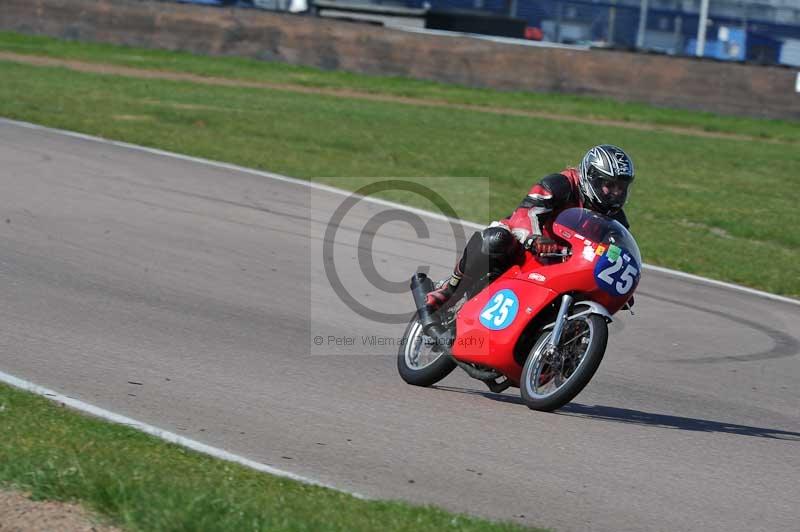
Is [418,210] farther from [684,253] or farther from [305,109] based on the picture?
[305,109]

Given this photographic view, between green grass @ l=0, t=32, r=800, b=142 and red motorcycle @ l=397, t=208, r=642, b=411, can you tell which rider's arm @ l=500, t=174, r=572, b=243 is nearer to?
red motorcycle @ l=397, t=208, r=642, b=411

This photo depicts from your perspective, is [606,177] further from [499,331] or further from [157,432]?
[157,432]

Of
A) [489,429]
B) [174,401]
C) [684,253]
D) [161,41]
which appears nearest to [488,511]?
[489,429]

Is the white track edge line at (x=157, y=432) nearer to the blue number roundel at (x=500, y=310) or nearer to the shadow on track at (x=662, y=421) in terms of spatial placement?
the blue number roundel at (x=500, y=310)

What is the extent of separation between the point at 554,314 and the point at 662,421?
0.98 meters

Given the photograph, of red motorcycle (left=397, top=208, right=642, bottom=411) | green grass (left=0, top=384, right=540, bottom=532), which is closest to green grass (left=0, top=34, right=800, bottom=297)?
red motorcycle (left=397, top=208, right=642, bottom=411)

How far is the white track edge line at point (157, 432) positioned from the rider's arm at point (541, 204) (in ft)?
7.34

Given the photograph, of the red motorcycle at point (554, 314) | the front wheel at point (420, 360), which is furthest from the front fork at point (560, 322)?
the front wheel at point (420, 360)

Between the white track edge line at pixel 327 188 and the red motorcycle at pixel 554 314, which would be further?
the white track edge line at pixel 327 188

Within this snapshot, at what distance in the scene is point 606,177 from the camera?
6797 mm


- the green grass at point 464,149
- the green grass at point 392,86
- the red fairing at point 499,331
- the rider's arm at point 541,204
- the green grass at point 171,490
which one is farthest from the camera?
the green grass at point 392,86

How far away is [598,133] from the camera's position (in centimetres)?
2239

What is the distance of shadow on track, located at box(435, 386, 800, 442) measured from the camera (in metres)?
6.92

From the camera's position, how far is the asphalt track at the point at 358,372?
562 cm
